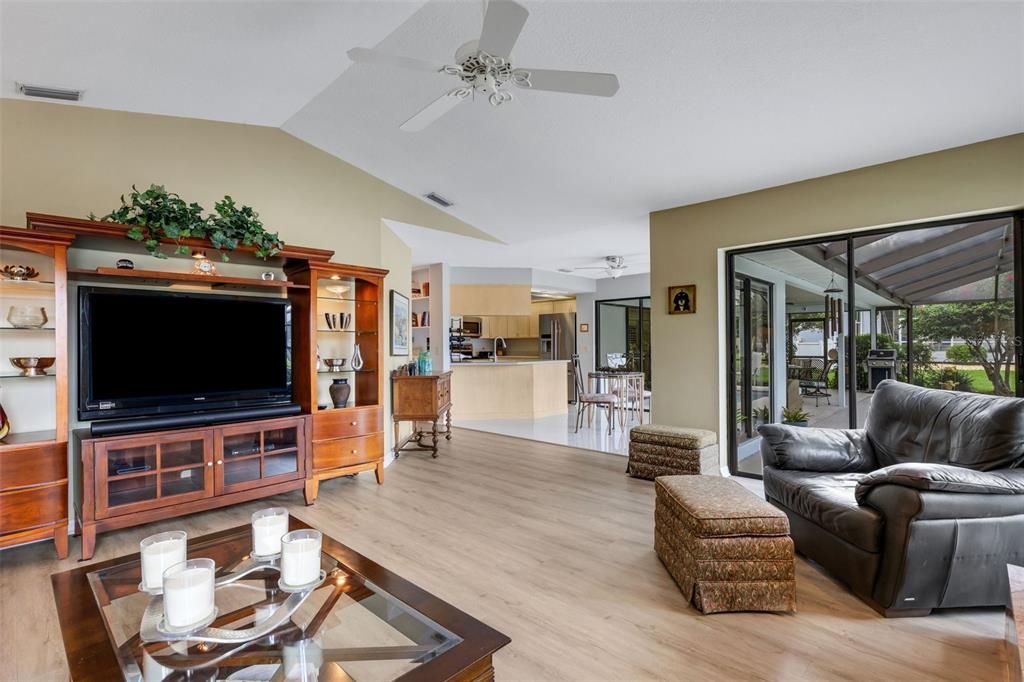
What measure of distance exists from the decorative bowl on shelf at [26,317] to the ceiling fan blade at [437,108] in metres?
2.58

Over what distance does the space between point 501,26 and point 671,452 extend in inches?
139

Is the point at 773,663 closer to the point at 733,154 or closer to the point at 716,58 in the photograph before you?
the point at 716,58

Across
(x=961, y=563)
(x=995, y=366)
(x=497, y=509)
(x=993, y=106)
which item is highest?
(x=993, y=106)

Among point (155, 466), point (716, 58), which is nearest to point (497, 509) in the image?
point (155, 466)

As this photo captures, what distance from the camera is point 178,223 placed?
3.15m

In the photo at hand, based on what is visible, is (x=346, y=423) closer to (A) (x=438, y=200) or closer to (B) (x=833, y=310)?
(A) (x=438, y=200)

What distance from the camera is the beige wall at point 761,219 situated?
335 cm

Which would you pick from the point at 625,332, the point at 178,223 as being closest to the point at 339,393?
the point at 178,223

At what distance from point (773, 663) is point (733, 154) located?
11.0 ft

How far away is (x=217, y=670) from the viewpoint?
1.31 meters

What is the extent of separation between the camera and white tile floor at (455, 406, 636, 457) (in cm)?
577

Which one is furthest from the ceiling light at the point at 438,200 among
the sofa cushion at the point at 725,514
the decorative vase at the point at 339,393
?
the sofa cushion at the point at 725,514

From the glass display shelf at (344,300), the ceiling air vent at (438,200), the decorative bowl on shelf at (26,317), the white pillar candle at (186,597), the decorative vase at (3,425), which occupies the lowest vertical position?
the white pillar candle at (186,597)

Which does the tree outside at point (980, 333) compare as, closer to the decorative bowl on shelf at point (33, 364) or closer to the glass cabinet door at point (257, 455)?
the glass cabinet door at point (257, 455)
